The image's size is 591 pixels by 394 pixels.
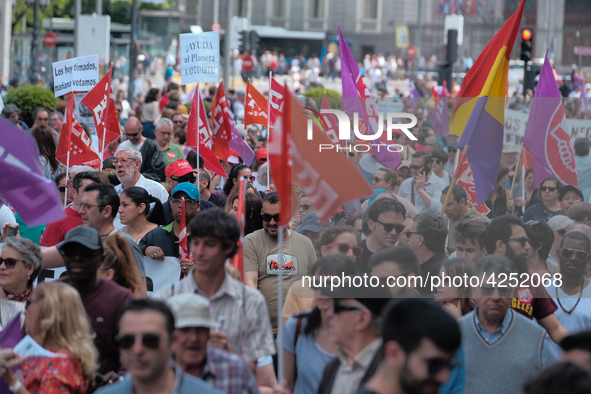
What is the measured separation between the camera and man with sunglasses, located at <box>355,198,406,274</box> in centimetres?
628

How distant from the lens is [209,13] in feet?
253

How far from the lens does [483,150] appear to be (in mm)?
7672

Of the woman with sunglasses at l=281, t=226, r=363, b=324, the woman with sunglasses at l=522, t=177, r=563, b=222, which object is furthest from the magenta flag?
the woman with sunglasses at l=281, t=226, r=363, b=324

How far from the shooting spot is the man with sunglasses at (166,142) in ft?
40.6

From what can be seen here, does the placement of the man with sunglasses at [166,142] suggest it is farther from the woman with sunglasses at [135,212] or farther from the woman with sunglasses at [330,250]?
the woman with sunglasses at [330,250]

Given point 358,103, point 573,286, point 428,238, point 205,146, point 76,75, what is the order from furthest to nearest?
point 76,75 → point 205,146 → point 358,103 → point 428,238 → point 573,286

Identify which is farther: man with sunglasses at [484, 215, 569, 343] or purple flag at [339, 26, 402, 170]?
purple flag at [339, 26, 402, 170]

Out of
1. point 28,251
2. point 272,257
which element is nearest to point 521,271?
point 272,257

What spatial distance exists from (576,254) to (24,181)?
314 cm

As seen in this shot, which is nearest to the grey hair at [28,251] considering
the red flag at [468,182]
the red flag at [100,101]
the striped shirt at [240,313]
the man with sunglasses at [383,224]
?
the striped shirt at [240,313]

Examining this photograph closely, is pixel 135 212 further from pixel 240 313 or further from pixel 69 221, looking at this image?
pixel 240 313

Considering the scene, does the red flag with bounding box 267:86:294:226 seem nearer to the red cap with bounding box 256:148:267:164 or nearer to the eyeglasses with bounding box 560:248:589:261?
the eyeglasses with bounding box 560:248:589:261

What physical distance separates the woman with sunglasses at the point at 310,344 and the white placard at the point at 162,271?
2413 millimetres

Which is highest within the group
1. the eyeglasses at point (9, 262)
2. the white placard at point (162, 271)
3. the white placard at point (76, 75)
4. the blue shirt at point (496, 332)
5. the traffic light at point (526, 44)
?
the traffic light at point (526, 44)
